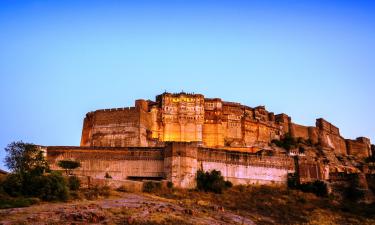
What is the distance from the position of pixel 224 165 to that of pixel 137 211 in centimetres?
1844

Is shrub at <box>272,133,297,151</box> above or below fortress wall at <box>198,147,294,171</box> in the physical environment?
above

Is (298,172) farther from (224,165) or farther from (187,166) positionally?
(187,166)

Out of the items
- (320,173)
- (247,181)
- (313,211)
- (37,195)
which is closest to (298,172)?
(320,173)

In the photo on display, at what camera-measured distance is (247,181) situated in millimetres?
44469

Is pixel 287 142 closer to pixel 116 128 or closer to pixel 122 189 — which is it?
pixel 116 128

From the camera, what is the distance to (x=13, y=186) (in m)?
29.3

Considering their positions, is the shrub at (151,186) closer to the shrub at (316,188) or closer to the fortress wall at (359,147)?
the shrub at (316,188)

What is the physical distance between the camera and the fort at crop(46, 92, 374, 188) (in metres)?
42.6

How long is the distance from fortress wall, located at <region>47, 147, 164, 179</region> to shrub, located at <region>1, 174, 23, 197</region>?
13095 millimetres

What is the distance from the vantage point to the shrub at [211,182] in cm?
3972

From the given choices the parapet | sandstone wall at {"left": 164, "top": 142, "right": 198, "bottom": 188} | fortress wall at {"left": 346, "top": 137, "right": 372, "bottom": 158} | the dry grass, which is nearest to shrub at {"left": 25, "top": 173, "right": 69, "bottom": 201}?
the dry grass

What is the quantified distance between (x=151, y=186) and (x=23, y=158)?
961 cm

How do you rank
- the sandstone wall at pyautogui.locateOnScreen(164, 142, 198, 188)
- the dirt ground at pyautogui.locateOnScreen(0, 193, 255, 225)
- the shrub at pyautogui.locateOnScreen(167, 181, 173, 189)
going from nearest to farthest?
the dirt ground at pyautogui.locateOnScreen(0, 193, 255, 225), the shrub at pyautogui.locateOnScreen(167, 181, 173, 189), the sandstone wall at pyautogui.locateOnScreen(164, 142, 198, 188)

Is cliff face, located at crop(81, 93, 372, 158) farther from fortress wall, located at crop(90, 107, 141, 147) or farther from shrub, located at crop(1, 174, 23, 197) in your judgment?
shrub, located at crop(1, 174, 23, 197)
